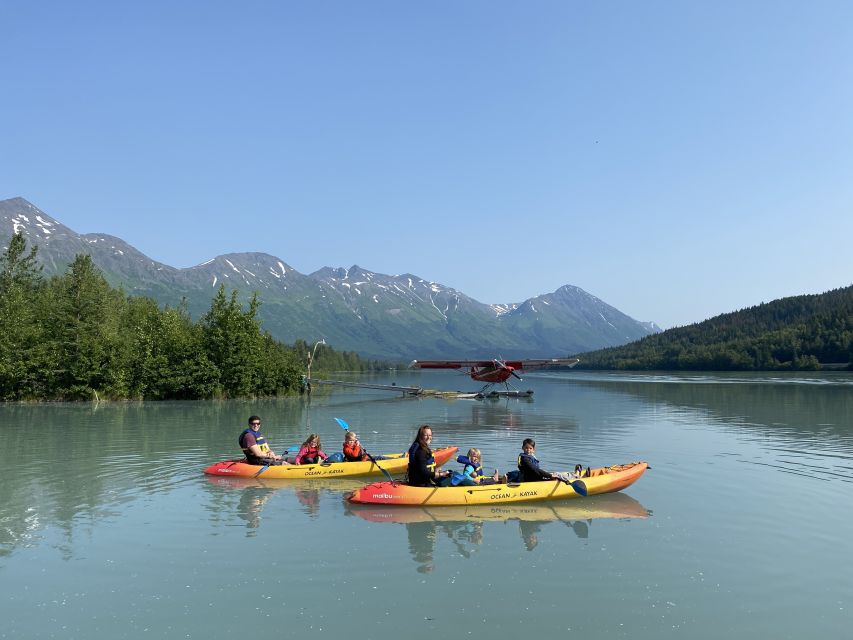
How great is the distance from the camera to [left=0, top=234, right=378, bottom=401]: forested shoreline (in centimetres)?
6156

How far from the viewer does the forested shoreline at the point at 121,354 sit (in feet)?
202

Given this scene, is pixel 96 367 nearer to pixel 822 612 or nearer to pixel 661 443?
pixel 661 443

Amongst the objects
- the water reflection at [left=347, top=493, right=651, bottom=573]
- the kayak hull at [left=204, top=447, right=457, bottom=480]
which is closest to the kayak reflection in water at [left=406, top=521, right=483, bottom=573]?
the water reflection at [left=347, top=493, right=651, bottom=573]

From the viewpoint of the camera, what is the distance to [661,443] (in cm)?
3297

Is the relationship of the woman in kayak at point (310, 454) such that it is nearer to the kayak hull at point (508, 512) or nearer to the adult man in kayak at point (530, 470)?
the kayak hull at point (508, 512)

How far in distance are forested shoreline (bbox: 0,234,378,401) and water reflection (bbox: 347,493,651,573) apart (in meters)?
53.4

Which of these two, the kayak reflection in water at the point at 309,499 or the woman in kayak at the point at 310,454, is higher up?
the woman in kayak at the point at 310,454

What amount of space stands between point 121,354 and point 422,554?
194 feet

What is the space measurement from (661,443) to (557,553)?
69.5 feet

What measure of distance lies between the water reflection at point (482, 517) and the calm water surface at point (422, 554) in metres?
0.10

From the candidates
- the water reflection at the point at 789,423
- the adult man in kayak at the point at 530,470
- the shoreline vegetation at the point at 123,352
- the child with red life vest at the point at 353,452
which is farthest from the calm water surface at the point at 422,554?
the shoreline vegetation at the point at 123,352

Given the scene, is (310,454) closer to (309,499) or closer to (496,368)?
(309,499)

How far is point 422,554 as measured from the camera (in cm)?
1412

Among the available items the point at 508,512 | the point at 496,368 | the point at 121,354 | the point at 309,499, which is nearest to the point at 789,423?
the point at 508,512
